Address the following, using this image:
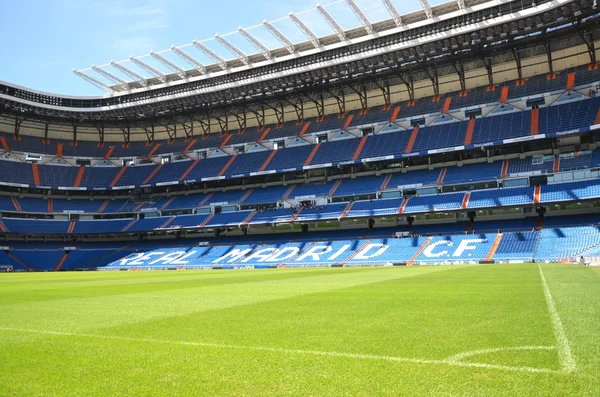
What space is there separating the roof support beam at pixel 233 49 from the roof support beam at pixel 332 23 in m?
11.0

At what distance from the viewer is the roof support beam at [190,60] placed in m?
48.5

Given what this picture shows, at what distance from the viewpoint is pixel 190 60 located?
2020 inches

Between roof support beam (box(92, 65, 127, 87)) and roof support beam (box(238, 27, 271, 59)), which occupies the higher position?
roof support beam (box(92, 65, 127, 87))

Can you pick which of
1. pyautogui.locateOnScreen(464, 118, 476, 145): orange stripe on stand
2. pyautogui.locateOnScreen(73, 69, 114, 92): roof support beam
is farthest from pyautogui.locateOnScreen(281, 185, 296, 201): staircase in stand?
pyautogui.locateOnScreen(73, 69, 114, 92): roof support beam

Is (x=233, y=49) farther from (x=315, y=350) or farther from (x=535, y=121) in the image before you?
(x=315, y=350)

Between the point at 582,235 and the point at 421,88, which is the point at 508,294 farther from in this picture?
the point at 421,88

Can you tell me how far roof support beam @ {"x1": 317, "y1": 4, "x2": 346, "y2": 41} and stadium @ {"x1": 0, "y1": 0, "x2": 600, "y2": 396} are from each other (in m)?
0.22

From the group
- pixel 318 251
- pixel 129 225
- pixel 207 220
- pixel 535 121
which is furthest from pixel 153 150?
pixel 535 121

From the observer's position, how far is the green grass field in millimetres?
4328

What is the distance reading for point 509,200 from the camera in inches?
1630

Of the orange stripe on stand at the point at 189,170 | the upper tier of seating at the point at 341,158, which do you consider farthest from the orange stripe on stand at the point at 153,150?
the orange stripe on stand at the point at 189,170

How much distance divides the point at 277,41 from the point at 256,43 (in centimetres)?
235

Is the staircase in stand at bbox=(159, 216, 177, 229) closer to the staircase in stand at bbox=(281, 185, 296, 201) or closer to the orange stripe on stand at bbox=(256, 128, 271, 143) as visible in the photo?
the staircase in stand at bbox=(281, 185, 296, 201)

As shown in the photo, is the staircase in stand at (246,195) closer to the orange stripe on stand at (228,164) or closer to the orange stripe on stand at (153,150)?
the orange stripe on stand at (228,164)
